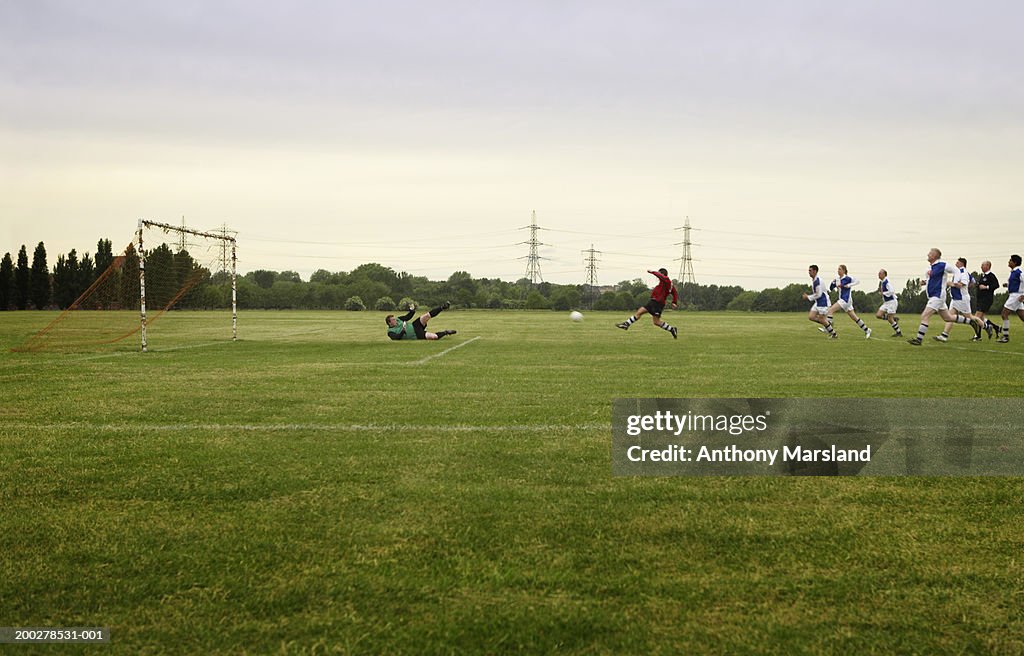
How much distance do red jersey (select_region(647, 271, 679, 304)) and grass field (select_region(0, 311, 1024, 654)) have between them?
9.03 meters

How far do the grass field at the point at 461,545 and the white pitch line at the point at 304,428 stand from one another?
0.18 feet

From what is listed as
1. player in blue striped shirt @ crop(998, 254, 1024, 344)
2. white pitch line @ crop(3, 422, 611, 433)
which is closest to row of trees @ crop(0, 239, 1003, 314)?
player in blue striped shirt @ crop(998, 254, 1024, 344)

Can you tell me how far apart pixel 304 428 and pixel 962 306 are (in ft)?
75.3

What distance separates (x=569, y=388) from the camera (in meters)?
11.5

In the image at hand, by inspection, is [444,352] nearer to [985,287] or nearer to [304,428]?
[304,428]

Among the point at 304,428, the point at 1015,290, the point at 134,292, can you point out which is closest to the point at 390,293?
the point at 134,292

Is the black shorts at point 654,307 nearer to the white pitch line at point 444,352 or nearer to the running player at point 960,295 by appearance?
the white pitch line at point 444,352

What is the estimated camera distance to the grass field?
325 cm

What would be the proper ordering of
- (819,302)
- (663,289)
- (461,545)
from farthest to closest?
(819,302)
(663,289)
(461,545)

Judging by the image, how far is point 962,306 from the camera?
931 inches

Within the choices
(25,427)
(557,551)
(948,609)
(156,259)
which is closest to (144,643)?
(557,551)

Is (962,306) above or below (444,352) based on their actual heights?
above

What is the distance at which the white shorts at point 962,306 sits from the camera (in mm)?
23516

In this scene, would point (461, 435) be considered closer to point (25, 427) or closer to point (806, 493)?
point (806, 493)
